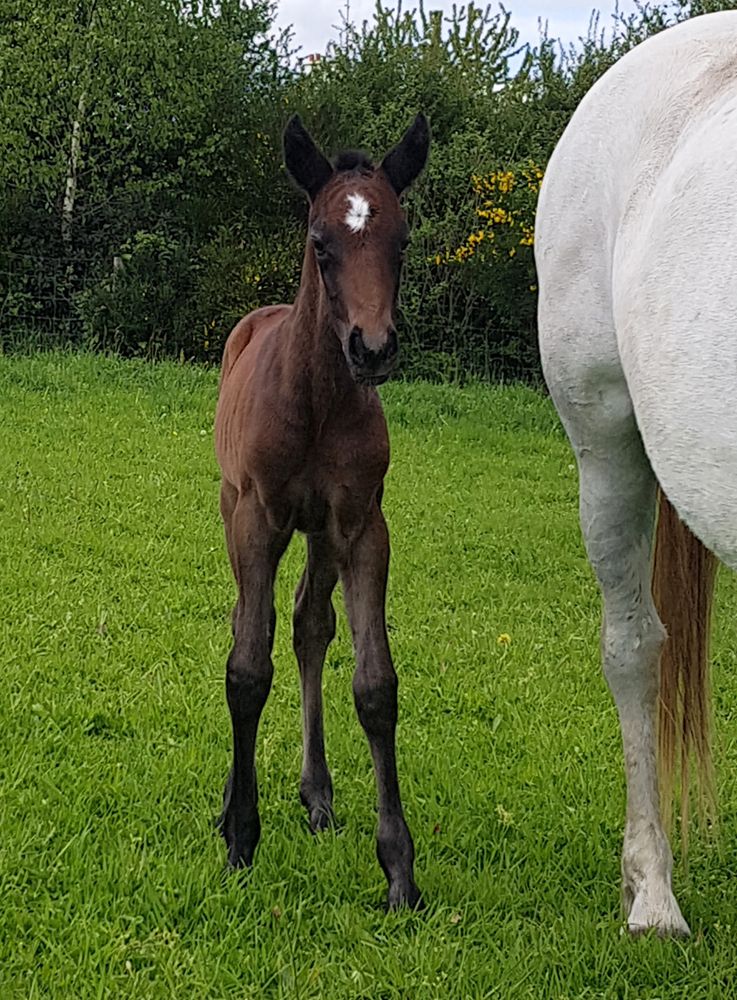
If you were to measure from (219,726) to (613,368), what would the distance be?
2045 millimetres

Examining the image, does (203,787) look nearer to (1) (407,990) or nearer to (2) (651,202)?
(1) (407,990)

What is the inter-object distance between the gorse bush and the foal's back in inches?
491

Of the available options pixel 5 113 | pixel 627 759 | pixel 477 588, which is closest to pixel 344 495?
pixel 627 759

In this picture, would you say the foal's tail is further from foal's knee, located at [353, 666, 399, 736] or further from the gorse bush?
the gorse bush

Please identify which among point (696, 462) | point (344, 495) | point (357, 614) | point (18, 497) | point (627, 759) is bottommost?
point (18, 497)

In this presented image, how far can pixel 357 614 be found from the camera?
3131 millimetres

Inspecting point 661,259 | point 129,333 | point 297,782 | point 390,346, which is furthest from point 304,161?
point 129,333

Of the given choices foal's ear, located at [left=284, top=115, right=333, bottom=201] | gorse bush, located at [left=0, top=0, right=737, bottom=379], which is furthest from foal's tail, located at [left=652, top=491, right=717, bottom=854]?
gorse bush, located at [left=0, top=0, right=737, bottom=379]

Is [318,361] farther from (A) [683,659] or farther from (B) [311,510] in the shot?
(A) [683,659]

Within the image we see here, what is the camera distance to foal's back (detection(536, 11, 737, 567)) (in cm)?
215

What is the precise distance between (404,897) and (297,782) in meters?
0.86

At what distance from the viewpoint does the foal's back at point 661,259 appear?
2.15m

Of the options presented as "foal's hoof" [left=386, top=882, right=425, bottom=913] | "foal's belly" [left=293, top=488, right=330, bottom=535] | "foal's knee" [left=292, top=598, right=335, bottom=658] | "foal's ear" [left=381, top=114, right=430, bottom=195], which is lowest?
"foal's hoof" [left=386, top=882, right=425, bottom=913]

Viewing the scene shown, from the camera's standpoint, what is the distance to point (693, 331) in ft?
7.13
